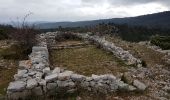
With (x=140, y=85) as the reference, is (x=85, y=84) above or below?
above

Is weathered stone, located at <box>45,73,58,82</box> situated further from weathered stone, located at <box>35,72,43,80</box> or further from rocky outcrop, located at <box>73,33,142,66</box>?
rocky outcrop, located at <box>73,33,142,66</box>

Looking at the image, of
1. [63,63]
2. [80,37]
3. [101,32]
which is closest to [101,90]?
[63,63]

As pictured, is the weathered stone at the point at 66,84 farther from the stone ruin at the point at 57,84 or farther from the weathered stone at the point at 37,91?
the weathered stone at the point at 37,91

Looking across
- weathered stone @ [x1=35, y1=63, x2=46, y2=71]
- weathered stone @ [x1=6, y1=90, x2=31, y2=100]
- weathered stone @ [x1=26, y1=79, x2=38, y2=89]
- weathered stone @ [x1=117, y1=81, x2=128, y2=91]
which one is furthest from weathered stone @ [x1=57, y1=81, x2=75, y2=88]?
weathered stone @ [x1=35, y1=63, x2=46, y2=71]

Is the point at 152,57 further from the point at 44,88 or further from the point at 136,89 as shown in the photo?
the point at 44,88

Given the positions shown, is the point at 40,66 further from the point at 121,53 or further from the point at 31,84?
the point at 121,53

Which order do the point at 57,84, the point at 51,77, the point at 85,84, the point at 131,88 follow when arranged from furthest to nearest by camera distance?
the point at 131,88, the point at 85,84, the point at 51,77, the point at 57,84

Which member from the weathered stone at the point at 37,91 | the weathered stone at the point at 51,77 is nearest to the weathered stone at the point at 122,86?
the weathered stone at the point at 51,77

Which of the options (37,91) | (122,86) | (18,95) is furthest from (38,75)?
(122,86)

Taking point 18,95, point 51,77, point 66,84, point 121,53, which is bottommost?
point 121,53

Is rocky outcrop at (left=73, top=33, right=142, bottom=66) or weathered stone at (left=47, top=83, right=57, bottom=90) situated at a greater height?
weathered stone at (left=47, top=83, right=57, bottom=90)

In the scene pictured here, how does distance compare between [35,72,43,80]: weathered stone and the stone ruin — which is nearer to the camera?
the stone ruin

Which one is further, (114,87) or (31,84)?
(114,87)

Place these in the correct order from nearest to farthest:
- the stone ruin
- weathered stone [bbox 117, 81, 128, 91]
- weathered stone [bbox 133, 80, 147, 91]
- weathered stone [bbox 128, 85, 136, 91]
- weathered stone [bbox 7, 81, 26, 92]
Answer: weathered stone [bbox 7, 81, 26, 92] < the stone ruin < weathered stone [bbox 117, 81, 128, 91] < weathered stone [bbox 128, 85, 136, 91] < weathered stone [bbox 133, 80, 147, 91]
